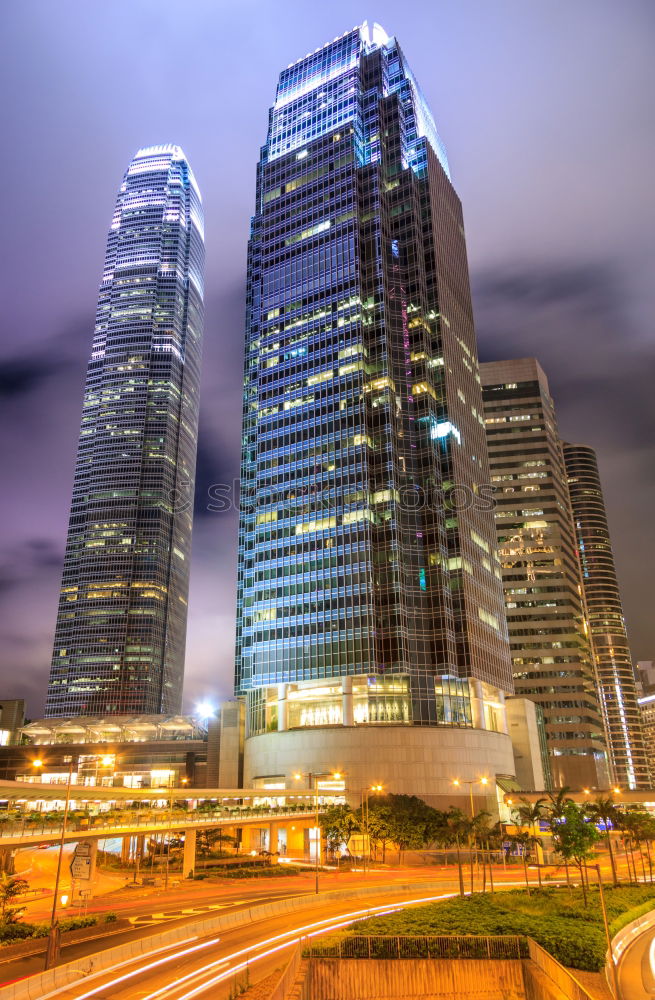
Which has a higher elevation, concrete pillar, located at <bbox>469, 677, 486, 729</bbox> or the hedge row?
concrete pillar, located at <bbox>469, 677, 486, 729</bbox>

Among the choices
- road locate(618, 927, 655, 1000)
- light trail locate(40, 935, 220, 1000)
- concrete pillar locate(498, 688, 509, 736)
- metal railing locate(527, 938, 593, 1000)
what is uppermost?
concrete pillar locate(498, 688, 509, 736)

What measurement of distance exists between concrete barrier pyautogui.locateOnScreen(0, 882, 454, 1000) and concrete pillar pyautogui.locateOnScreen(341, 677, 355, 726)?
6291 centimetres

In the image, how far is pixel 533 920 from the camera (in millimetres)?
45812

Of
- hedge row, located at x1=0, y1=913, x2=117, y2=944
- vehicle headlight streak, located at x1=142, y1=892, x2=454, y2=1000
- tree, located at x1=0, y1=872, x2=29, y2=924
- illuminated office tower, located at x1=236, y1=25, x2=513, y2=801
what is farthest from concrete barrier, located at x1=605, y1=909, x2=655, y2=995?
illuminated office tower, located at x1=236, y1=25, x2=513, y2=801

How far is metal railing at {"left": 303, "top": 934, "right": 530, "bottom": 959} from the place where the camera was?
3919 centimetres

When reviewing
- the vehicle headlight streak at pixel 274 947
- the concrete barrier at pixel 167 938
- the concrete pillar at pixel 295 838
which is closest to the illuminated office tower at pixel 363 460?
the concrete pillar at pixel 295 838

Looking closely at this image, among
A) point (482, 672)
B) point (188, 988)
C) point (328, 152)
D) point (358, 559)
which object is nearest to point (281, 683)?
point (358, 559)

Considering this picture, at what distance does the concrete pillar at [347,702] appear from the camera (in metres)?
134

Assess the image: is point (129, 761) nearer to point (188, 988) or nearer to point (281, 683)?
point (281, 683)

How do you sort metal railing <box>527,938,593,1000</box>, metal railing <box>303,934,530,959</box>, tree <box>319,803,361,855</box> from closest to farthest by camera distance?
metal railing <box>527,938,593,1000</box> < metal railing <box>303,934,530,959</box> < tree <box>319,803,361,855</box>

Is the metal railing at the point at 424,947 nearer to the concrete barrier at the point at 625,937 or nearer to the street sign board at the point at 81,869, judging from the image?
the concrete barrier at the point at 625,937

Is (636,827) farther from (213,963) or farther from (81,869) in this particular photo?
(81,869)

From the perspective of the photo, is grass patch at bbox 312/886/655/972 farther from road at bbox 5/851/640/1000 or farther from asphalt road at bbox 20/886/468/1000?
road at bbox 5/851/640/1000

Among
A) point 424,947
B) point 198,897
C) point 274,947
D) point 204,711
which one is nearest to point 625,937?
point 424,947
